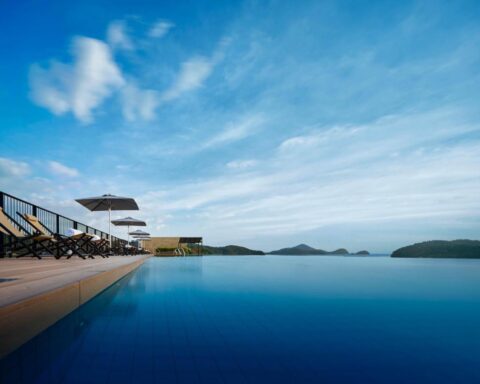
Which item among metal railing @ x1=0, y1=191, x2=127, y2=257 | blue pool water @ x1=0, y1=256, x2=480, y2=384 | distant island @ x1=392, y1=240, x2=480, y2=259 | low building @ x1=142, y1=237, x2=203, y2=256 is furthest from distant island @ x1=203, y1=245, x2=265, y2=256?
blue pool water @ x1=0, y1=256, x2=480, y2=384

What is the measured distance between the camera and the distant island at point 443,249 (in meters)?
35.0

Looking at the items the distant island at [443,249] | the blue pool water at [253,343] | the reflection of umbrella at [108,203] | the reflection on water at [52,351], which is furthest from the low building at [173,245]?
the distant island at [443,249]

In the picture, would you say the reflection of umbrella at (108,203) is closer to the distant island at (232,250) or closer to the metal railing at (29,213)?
the metal railing at (29,213)

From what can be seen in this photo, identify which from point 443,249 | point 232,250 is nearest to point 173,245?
point 232,250

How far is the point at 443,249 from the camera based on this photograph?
36.5 meters

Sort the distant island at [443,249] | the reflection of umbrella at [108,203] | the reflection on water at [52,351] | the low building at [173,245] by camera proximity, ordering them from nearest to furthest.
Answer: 1. the reflection on water at [52,351]
2. the reflection of umbrella at [108,203]
3. the low building at [173,245]
4. the distant island at [443,249]

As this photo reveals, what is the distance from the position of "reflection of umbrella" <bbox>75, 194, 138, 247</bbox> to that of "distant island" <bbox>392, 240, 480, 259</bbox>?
34.4m

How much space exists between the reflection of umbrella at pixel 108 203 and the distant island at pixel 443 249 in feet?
113

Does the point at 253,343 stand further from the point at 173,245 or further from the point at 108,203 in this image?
the point at 173,245

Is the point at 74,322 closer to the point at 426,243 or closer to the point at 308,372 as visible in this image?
the point at 308,372

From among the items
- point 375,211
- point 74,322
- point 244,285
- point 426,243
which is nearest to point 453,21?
point 244,285

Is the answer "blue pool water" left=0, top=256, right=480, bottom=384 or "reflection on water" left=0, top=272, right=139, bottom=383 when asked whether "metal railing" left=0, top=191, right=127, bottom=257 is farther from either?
"reflection on water" left=0, top=272, right=139, bottom=383

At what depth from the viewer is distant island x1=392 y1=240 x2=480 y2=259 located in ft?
115

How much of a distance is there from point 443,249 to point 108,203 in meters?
36.5
